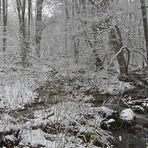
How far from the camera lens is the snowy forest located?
565 cm

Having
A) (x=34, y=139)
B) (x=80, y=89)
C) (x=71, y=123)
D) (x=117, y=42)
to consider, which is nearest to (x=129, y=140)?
(x=71, y=123)

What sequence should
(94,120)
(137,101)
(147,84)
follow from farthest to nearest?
(147,84)
(137,101)
(94,120)

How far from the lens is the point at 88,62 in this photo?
1471 cm

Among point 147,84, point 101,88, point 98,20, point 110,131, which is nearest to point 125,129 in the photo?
point 110,131

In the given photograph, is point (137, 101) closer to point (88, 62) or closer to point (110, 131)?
point (110, 131)

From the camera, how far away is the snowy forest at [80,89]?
18.5ft

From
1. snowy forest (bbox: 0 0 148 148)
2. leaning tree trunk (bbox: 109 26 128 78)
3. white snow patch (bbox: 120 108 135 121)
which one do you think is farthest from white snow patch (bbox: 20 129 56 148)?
leaning tree trunk (bbox: 109 26 128 78)

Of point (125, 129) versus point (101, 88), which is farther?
point (101, 88)

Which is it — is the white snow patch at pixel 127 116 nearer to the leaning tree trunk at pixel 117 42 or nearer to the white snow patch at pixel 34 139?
the white snow patch at pixel 34 139

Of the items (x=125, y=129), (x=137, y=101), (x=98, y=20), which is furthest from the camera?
(x=98, y=20)

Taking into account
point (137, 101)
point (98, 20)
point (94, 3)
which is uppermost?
point (94, 3)

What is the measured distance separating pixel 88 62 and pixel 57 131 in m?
9.37

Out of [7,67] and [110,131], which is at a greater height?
[7,67]

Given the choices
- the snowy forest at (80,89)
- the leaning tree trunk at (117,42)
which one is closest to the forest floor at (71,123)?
the snowy forest at (80,89)
